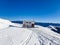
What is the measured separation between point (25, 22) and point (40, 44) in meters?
31.3

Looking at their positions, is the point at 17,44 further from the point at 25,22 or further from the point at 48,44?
the point at 25,22

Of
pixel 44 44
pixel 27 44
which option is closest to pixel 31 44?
pixel 27 44

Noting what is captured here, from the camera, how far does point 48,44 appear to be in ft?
34.8

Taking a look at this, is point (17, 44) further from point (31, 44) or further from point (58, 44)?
point (58, 44)

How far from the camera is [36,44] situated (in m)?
10.5

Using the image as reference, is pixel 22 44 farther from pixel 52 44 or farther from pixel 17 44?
pixel 52 44

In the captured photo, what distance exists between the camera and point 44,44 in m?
10.5

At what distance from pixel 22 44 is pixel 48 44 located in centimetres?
219

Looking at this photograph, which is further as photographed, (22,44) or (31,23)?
(31,23)

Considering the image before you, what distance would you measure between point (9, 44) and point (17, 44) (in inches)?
25.5

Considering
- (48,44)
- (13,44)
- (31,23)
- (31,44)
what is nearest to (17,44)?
(13,44)

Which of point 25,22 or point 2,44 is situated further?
point 25,22

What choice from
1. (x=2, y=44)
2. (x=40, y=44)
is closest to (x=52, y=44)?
(x=40, y=44)

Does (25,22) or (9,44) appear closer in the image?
(9,44)
